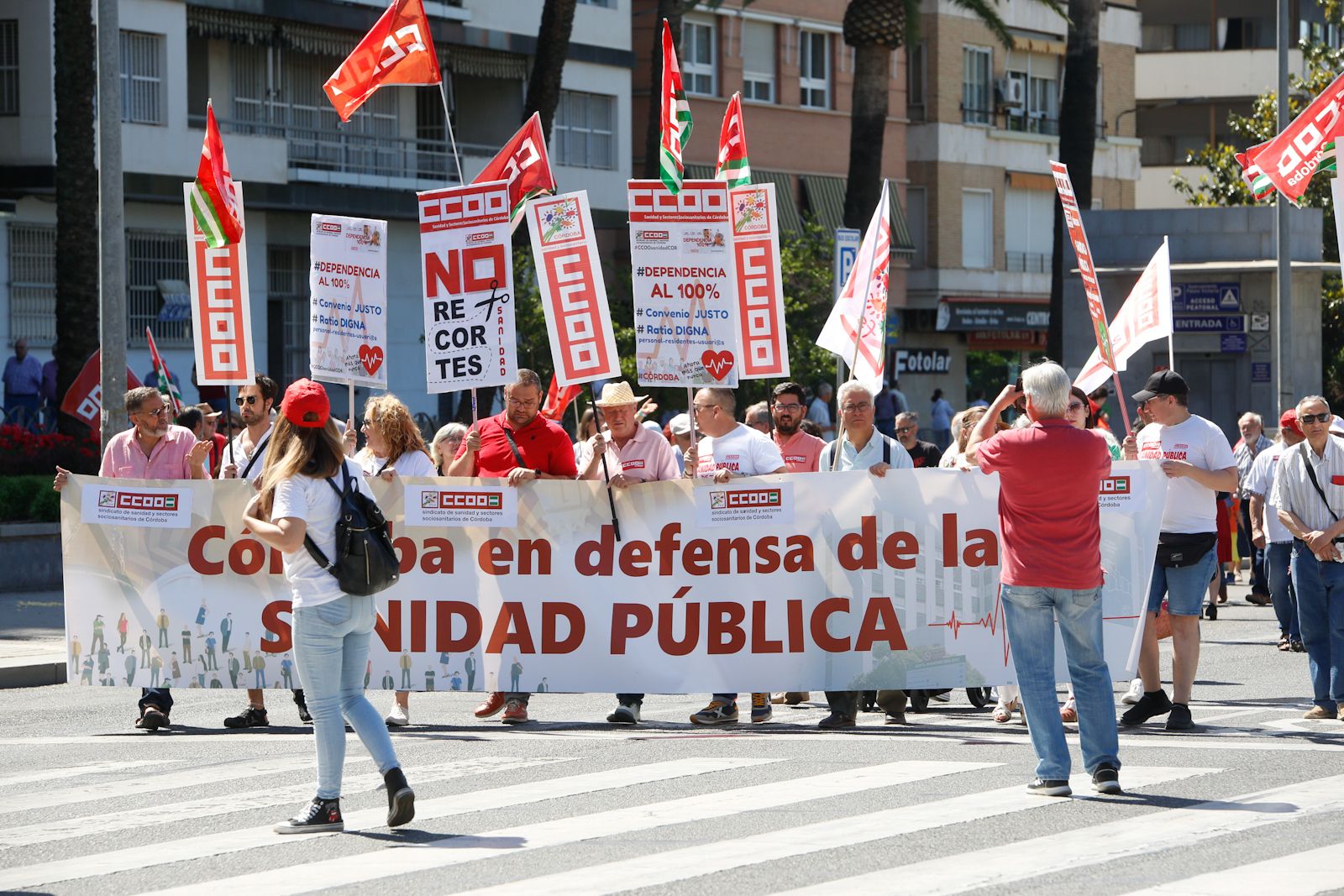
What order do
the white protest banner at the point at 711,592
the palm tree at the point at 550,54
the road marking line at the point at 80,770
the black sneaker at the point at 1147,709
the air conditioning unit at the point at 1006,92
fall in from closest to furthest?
the road marking line at the point at 80,770
the black sneaker at the point at 1147,709
the white protest banner at the point at 711,592
the palm tree at the point at 550,54
the air conditioning unit at the point at 1006,92

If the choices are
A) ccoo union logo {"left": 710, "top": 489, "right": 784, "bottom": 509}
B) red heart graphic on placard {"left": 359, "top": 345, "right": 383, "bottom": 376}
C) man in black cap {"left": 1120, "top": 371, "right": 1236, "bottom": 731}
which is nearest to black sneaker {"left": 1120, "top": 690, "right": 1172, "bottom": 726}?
man in black cap {"left": 1120, "top": 371, "right": 1236, "bottom": 731}

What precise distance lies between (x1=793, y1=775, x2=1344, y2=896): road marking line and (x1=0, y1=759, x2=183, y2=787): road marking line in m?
4.47

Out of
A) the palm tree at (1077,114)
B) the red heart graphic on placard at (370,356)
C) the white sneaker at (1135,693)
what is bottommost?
the white sneaker at (1135,693)

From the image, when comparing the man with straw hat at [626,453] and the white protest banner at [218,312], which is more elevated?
the white protest banner at [218,312]

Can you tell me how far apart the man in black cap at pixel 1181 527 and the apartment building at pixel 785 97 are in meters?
32.2

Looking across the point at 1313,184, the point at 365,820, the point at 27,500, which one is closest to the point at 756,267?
the point at 365,820

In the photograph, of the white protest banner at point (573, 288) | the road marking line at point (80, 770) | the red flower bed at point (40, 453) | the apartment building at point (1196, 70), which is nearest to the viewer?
the road marking line at point (80, 770)

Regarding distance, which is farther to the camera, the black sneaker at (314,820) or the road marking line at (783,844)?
the black sneaker at (314,820)

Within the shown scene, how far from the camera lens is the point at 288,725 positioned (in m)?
12.0

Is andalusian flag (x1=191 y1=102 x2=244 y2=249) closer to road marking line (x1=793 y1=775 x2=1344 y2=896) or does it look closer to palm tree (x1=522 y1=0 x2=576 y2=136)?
road marking line (x1=793 y1=775 x2=1344 y2=896)

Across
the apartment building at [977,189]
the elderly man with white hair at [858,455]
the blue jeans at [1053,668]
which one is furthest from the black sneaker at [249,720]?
the apartment building at [977,189]

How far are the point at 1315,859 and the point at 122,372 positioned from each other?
13.9 m

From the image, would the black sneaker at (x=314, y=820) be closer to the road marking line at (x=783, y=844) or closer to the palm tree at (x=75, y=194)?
the road marking line at (x=783, y=844)

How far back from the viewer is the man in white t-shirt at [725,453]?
11750 mm
